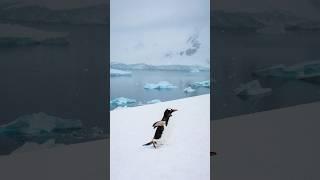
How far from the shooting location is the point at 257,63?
10.6 ft

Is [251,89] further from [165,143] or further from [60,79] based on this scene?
[60,79]

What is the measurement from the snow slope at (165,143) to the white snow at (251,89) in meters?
0.30

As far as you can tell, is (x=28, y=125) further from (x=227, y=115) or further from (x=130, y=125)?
(x=227, y=115)

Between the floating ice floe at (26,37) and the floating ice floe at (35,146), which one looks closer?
the floating ice floe at (26,37)

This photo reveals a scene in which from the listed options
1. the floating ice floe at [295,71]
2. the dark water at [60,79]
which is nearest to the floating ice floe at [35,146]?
the dark water at [60,79]

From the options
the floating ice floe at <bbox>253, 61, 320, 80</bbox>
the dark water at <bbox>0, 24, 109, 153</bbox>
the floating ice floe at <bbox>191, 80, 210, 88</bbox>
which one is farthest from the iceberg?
the dark water at <bbox>0, 24, 109, 153</bbox>

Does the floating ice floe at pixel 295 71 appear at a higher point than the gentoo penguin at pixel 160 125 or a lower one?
higher

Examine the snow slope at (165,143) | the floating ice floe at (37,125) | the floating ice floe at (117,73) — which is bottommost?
the snow slope at (165,143)

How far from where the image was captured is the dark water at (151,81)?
2.84 meters

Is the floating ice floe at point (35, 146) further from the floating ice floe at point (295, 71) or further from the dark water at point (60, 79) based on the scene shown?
the floating ice floe at point (295, 71)

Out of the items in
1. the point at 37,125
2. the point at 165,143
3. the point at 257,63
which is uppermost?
the point at 257,63

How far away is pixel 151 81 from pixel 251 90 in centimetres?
87

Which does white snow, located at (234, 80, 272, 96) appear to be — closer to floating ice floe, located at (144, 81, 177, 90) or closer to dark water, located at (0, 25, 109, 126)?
floating ice floe, located at (144, 81, 177, 90)

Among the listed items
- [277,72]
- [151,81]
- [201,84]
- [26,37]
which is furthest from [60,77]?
[277,72]
